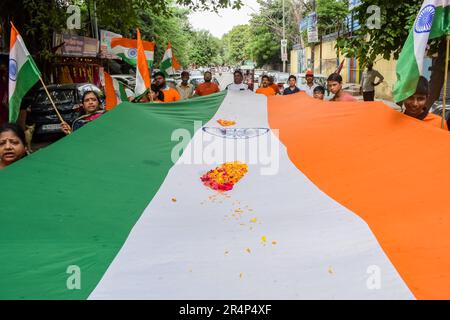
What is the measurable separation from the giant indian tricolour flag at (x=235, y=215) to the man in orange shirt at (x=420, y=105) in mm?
165

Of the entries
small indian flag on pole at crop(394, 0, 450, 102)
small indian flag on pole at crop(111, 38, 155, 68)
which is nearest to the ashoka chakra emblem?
small indian flag on pole at crop(394, 0, 450, 102)

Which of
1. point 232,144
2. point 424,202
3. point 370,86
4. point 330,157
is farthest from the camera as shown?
point 370,86

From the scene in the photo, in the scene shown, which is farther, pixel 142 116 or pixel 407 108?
pixel 142 116

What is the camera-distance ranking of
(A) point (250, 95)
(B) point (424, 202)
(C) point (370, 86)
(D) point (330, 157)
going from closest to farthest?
1. (B) point (424, 202)
2. (D) point (330, 157)
3. (A) point (250, 95)
4. (C) point (370, 86)

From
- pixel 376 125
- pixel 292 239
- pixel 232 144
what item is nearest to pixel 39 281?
pixel 292 239

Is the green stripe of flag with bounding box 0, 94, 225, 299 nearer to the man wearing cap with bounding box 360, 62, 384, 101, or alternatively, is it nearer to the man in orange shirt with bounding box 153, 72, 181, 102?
the man in orange shirt with bounding box 153, 72, 181, 102

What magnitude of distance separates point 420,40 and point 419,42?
0.07 feet

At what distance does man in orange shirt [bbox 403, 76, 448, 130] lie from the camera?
412cm

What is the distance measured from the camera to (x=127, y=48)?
32.9ft

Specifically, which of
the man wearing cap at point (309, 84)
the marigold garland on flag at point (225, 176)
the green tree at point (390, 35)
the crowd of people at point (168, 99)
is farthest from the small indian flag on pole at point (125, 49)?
the marigold garland on flag at point (225, 176)

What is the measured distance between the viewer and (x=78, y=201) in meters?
3.18

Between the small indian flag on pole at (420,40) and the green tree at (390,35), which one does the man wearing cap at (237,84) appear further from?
the small indian flag on pole at (420,40)

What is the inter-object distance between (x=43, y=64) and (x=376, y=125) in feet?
34.1
